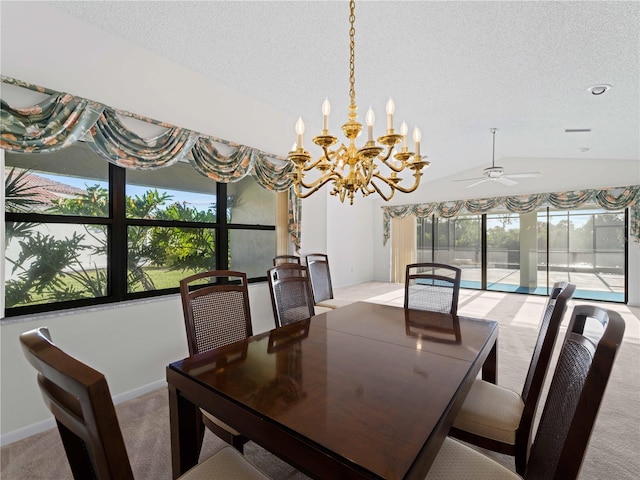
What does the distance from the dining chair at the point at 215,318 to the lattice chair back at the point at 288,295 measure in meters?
0.28

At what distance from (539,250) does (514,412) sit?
6469 millimetres

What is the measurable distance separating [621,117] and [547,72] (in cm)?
180

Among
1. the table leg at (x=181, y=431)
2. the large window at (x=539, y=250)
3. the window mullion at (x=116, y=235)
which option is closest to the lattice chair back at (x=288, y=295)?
the table leg at (x=181, y=431)

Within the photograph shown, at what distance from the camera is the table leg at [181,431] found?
3.90 feet

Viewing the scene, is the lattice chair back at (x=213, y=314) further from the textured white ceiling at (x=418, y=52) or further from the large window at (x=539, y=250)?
the large window at (x=539, y=250)

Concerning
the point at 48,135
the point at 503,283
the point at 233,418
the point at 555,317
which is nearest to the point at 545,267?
the point at 503,283

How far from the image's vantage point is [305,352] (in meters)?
1.39

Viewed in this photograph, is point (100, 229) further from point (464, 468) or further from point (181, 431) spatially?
point (464, 468)

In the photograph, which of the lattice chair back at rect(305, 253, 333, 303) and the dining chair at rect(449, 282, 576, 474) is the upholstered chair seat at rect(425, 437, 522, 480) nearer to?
the dining chair at rect(449, 282, 576, 474)

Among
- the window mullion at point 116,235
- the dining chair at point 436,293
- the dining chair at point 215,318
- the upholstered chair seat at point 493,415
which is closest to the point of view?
the upholstered chair seat at point 493,415

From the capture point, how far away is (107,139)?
2168mm

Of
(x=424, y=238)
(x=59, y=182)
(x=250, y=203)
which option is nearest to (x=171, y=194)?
(x=59, y=182)

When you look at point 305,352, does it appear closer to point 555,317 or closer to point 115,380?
point 555,317

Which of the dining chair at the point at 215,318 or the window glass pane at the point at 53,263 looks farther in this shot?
the window glass pane at the point at 53,263
